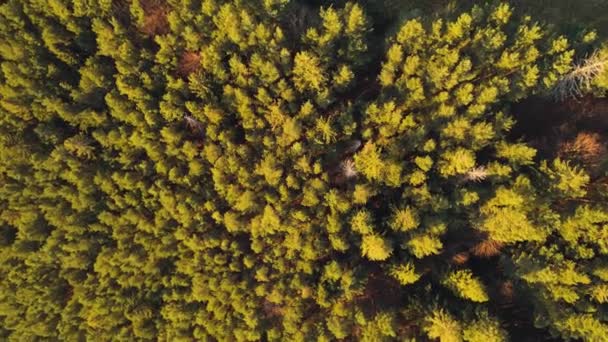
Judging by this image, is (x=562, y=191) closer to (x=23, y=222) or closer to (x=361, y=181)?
(x=361, y=181)

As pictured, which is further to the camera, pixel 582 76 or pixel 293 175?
pixel 582 76

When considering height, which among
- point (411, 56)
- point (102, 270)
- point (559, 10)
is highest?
point (559, 10)

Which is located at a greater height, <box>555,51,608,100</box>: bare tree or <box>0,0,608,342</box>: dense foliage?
<box>555,51,608,100</box>: bare tree

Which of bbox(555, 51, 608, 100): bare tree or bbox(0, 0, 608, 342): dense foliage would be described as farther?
bbox(555, 51, 608, 100): bare tree

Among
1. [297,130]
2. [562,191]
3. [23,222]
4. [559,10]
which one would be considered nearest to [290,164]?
[297,130]

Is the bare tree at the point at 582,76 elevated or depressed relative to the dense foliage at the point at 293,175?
elevated

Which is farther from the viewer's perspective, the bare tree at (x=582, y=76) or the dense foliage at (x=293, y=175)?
the bare tree at (x=582, y=76)

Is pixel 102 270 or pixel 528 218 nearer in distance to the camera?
pixel 528 218

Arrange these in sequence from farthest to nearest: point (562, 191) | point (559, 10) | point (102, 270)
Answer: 1. point (559, 10)
2. point (102, 270)
3. point (562, 191)
